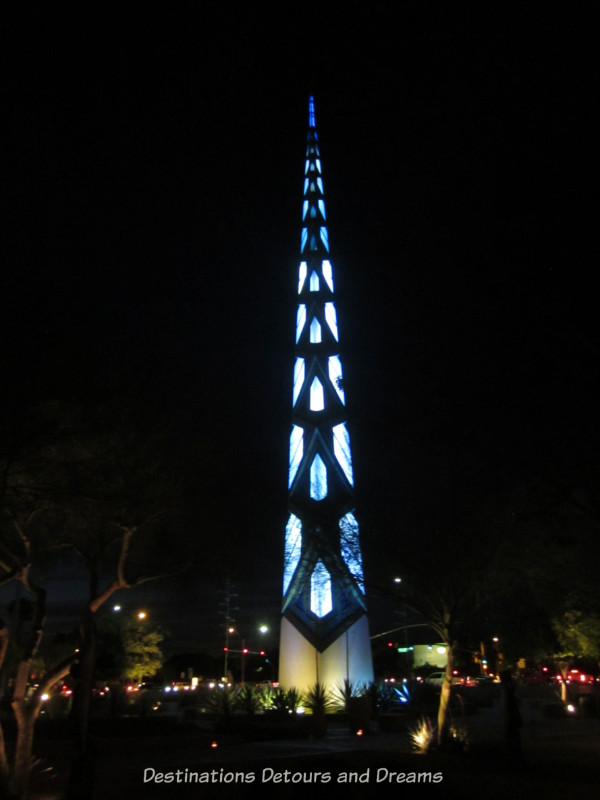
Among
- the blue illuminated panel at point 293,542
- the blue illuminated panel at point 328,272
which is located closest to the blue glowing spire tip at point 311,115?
the blue illuminated panel at point 328,272

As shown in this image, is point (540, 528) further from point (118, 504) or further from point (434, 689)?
point (434, 689)

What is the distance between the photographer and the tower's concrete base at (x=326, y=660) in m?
39.1

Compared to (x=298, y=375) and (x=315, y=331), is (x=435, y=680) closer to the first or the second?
(x=298, y=375)

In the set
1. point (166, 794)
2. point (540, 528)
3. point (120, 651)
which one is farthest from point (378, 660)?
point (166, 794)

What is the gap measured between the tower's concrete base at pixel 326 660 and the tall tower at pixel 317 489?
5 centimetres

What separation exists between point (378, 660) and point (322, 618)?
64003 millimetres

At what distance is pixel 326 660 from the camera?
39.5 meters

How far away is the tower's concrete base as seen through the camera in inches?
1538

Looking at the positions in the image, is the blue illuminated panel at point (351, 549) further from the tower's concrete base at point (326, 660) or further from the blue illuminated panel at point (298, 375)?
the blue illuminated panel at point (298, 375)

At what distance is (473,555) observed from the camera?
61.7ft

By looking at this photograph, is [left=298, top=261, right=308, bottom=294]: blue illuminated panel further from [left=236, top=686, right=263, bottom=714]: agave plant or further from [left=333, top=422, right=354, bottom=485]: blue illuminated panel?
[left=236, top=686, right=263, bottom=714]: agave plant

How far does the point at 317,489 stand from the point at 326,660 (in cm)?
945

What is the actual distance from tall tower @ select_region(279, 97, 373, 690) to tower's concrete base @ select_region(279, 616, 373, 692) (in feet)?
0.18

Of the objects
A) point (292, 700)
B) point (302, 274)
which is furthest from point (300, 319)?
point (292, 700)
